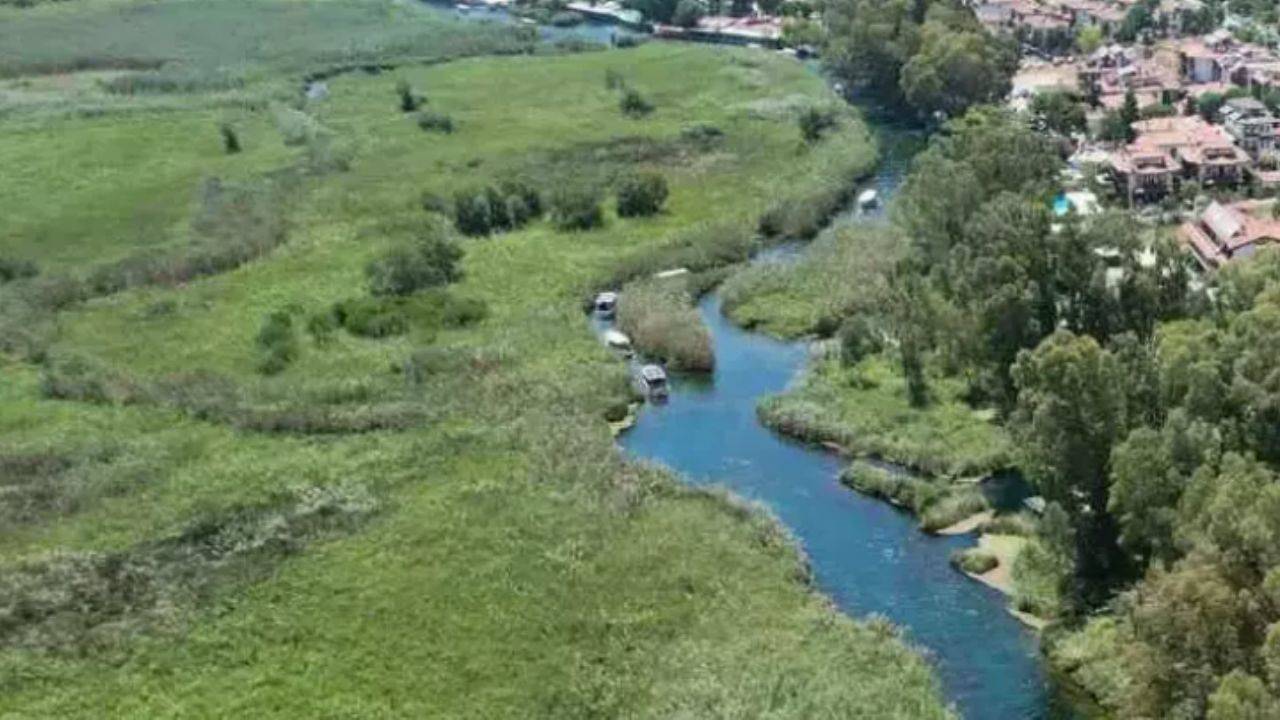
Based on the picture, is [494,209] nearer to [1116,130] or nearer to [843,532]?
[843,532]

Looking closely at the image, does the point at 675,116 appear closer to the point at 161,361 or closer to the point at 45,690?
the point at 161,361

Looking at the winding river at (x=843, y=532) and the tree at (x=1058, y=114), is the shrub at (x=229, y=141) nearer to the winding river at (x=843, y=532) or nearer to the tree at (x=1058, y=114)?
the winding river at (x=843, y=532)

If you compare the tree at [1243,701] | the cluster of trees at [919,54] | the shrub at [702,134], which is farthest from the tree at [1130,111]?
the tree at [1243,701]

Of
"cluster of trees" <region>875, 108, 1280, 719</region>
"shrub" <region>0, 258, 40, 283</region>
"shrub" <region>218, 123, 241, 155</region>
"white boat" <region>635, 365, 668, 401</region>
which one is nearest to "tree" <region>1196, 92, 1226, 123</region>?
"cluster of trees" <region>875, 108, 1280, 719</region>

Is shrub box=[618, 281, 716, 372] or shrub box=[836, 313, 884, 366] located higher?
shrub box=[836, 313, 884, 366]

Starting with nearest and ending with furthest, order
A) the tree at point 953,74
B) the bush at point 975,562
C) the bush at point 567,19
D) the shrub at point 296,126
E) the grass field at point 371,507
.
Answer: the grass field at point 371,507 → the bush at point 975,562 → the tree at point 953,74 → the shrub at point 296,126 → the bush at point 567,19

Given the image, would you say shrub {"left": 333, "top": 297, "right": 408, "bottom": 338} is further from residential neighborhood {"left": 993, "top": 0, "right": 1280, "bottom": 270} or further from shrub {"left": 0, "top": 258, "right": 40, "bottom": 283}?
residential neighborhood {"left": 993, "top": 0, "right": 1280, "bottom": 270}

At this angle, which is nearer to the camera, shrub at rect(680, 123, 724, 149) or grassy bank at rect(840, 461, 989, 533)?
grassy bank at rect(840, 461, 989, 533)
